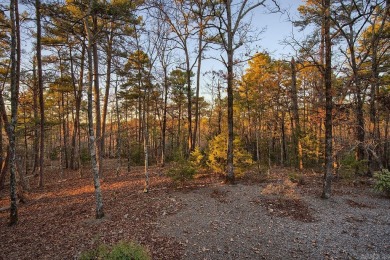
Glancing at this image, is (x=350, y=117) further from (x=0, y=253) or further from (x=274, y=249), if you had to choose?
(x=0, y=253)

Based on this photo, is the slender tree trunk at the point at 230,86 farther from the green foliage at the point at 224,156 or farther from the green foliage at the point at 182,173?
the green foliage at the point at 182,173

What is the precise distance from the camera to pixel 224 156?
34.6 ft

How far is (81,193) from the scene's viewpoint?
33.5 ft

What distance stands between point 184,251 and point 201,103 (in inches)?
966

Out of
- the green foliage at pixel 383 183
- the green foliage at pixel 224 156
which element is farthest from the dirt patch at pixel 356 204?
the green foliage at pixel 224 156

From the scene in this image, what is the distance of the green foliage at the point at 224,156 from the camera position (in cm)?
1027

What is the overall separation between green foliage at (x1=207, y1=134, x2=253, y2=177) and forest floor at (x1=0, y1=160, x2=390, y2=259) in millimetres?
1134

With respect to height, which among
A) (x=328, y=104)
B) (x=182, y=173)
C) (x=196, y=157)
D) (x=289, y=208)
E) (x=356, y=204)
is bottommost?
(x=356, y=204)

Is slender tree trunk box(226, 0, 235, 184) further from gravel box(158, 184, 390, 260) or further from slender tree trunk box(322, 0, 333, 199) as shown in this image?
slender tree trunk box(322, 0, 333, 199)

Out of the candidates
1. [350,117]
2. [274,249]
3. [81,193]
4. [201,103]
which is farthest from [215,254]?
[201,103]

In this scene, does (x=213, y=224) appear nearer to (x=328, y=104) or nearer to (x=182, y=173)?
(x=182, y=173)

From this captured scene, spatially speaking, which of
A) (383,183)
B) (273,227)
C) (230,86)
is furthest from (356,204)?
(230,86)

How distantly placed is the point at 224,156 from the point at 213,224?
15.6 ft

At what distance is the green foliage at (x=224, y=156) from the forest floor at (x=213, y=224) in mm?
1134
